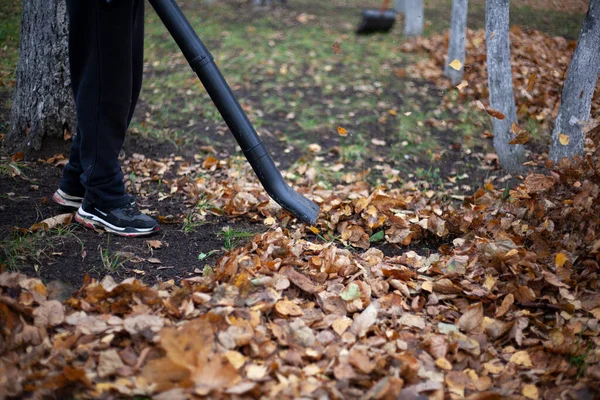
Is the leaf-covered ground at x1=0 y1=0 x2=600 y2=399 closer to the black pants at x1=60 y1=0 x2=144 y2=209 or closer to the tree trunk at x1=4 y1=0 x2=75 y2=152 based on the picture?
the tree trunk at x1=4 y1=0 x2=75 y2=152

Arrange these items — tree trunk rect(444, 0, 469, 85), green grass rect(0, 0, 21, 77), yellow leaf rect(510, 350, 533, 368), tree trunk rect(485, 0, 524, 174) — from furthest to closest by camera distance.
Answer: tree trunk rect(444, 0, 469, 85)
green grass rect(0, 0, 21, 77)
tree trunk rect(485, 0, 524, 174)
yellow leaf rect(510, 350, 533, 368)

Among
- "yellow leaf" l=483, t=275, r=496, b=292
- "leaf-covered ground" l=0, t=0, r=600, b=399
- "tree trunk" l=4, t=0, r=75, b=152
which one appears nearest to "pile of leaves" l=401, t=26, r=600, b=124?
"leaf-covered ground" l=0, t=0, r=600, b=399

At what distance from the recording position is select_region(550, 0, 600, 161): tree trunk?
3014 mm

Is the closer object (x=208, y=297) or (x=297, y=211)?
(x=208, y=297)

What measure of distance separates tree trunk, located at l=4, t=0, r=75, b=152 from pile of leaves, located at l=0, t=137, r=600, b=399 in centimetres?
169

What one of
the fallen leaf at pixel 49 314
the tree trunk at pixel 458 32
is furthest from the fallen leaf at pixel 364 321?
the tree trunk at pixel 458 32

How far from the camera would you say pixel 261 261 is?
2238mm

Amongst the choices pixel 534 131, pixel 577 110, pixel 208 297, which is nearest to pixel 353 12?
pixel 534 131

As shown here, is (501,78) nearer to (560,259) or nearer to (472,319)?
(560,259)

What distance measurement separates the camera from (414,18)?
24.6ft

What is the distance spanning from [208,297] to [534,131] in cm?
361

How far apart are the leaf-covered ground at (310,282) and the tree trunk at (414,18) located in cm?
394

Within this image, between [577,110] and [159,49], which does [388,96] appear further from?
[159,49]

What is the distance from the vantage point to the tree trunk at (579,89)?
3.01 meters
